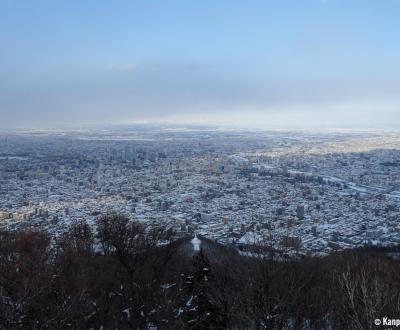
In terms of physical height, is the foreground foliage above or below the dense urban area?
above

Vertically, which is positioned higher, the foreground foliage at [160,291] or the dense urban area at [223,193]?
the foreground foliage at [160,291]

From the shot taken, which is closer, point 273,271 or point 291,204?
point 273,271

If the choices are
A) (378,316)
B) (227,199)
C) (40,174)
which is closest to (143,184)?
(227,199)

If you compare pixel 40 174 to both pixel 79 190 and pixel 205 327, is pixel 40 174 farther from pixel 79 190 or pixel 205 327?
pixel 205 327

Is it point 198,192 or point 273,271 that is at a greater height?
point 273,271

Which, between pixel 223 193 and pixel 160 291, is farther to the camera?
pixel 223 193

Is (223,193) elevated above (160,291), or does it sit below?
below

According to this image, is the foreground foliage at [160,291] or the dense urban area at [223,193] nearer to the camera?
the foreground foliage at [160,291]

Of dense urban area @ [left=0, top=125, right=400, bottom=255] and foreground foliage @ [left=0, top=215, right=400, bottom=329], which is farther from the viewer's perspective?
dense urban area @ [left=0, top=125, right=400, bottom=255]
